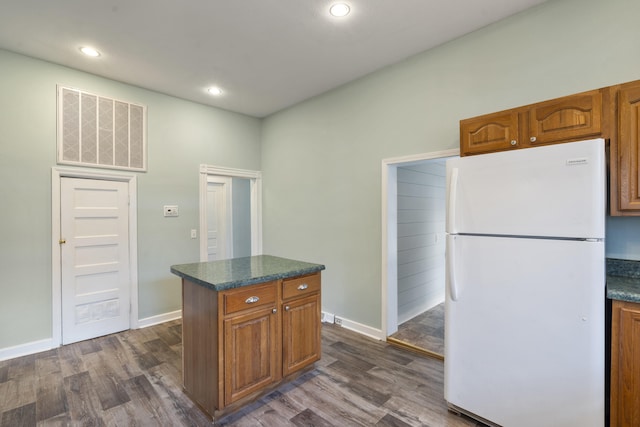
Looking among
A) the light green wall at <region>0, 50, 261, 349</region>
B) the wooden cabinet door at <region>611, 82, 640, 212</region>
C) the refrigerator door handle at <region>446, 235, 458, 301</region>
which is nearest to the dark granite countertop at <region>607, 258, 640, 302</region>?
the wooden cabinet door at <region>611, 82, 640, 212</region>

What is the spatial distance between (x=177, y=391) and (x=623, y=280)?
10.4ft

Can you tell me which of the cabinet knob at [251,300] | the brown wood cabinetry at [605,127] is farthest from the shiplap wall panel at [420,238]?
the cabinet knob at [251,300]

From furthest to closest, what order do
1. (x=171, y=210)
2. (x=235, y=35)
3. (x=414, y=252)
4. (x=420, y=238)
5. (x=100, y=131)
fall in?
(x=420, y=238) → (x=414, y=252) → (x=171, y=210) → (x=100, y=131) → (x=235, y=35)

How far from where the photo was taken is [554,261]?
65.2 inches

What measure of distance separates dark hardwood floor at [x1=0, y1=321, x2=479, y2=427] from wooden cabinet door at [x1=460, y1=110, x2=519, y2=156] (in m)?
1.88

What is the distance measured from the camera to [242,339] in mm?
2049

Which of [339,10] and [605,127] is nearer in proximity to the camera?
[605,127]

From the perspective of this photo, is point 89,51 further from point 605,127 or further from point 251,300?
point 605,127

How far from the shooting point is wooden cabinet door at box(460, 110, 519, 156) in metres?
2.02

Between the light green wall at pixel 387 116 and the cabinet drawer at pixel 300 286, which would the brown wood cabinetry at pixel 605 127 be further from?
the cabinet drawer at pixel 300 286

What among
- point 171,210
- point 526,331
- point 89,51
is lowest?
point 526,331

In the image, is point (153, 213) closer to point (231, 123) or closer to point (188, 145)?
point (188, 145)

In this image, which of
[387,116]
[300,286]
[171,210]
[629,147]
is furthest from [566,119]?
[171,210]

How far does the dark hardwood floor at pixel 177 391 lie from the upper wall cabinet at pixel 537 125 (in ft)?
6.24
